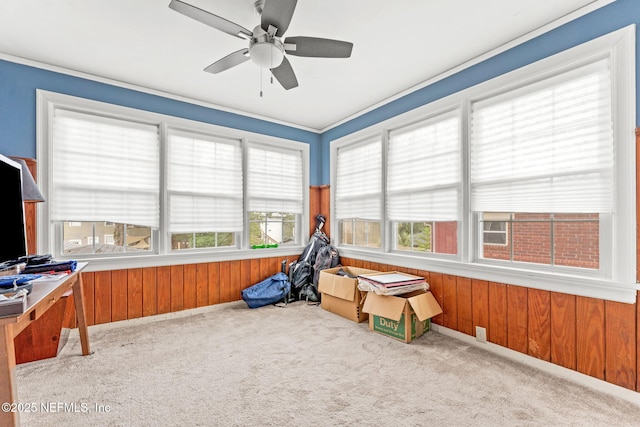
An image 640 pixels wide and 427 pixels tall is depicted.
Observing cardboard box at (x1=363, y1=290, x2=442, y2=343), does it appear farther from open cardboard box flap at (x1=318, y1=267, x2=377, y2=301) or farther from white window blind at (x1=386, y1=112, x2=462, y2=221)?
white window blind at (x1=386, y1=112, x2=462, y2=221)

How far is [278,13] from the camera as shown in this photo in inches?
66.8

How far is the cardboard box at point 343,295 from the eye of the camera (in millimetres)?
3221

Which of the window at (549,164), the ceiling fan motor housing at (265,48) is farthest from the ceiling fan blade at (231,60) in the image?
the window at (549,164)

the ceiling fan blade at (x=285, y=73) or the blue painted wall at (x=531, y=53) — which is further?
the ceiling fan blade at (x=285, y=73)

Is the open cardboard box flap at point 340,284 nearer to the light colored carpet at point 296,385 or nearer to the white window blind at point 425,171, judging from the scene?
the light colored carpet at point 296,385

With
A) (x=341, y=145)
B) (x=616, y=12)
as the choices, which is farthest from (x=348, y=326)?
(x=616, y=12)

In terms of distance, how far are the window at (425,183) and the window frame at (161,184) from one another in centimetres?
153

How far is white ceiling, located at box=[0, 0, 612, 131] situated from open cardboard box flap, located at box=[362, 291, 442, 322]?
7.23ft

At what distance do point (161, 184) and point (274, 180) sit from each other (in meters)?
1.48

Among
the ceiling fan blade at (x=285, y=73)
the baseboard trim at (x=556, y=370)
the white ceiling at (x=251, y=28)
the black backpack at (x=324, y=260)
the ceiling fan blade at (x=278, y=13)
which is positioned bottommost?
the baseboard trim at (x=556, y=370)

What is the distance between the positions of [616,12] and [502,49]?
68 centimetres

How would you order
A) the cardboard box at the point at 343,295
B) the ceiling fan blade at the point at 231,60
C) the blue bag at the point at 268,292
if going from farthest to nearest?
the blue bag at the point at 268,292 < the cardboard box at the point at 343,295 < the ceiling fan blade at the point at 231,60

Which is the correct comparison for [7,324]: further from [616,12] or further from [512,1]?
[616,12]

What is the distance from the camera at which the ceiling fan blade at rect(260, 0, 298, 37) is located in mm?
1611
